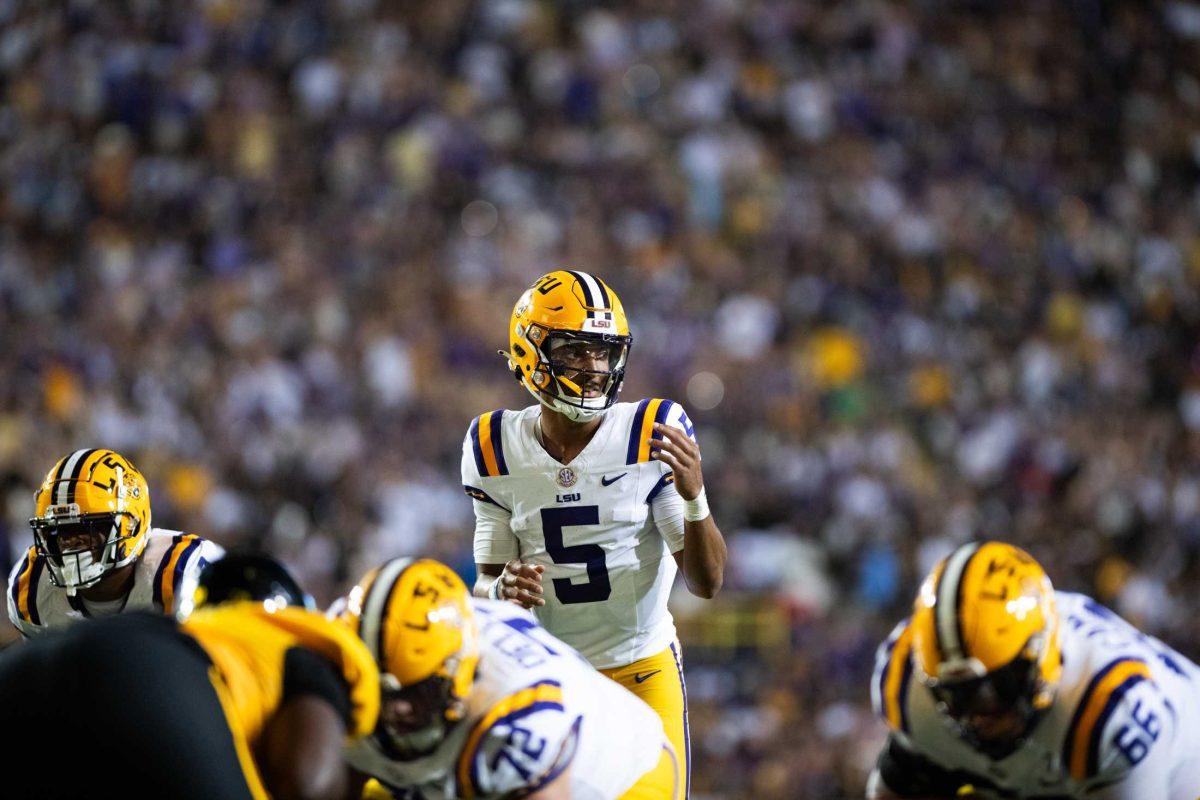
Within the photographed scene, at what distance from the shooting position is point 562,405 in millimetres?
5223

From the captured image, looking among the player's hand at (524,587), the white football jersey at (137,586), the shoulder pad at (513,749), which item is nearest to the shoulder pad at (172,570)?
the white football jersey at (137,586)

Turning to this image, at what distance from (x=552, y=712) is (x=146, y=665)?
1074 millimetres

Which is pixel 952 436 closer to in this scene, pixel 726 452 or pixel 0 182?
pixel 726 452

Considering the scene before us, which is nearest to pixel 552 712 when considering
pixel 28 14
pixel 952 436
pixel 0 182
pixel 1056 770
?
pixel 1056 770

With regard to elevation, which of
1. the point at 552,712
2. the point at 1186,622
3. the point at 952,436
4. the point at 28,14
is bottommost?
the point at 1186,622

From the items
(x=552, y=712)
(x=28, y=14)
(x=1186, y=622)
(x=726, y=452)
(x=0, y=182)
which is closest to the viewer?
(x=552, y=712)

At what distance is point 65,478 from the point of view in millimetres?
5254

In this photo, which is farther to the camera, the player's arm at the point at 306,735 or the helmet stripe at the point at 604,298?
the helmet stripe at the point at 604,298

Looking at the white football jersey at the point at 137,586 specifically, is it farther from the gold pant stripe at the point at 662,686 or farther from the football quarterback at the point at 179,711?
A: the football quarterback at the point at 179,711

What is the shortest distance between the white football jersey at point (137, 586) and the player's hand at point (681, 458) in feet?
5.32

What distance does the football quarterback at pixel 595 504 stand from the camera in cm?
523

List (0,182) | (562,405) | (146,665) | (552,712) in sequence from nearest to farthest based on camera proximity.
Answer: (146,665)
(552,712)
(562,405)
(0,182)

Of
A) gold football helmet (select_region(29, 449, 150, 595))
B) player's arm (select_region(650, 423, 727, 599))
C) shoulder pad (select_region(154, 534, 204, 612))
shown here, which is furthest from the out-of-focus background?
→ gold football helmet (select_region(29, 449, 150, 595))

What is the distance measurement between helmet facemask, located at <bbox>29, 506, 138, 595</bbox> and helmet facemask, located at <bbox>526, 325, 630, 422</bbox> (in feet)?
4.98
